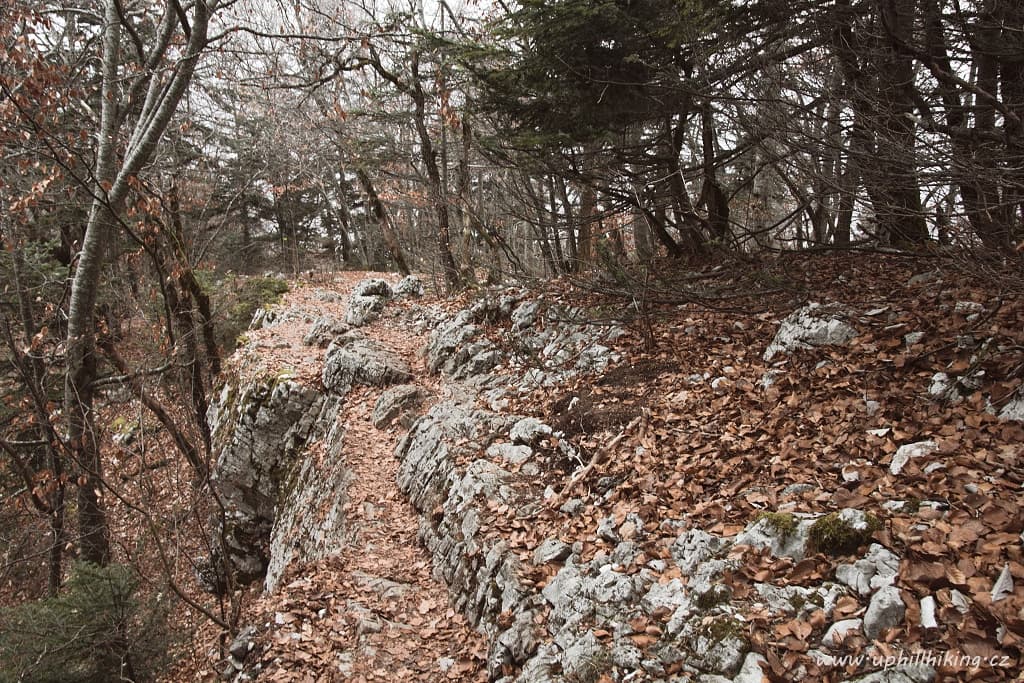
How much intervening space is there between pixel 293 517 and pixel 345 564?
125 inches

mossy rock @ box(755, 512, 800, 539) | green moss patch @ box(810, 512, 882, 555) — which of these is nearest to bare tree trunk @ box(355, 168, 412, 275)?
mossy rock @ box(755, 512, 800, 539)

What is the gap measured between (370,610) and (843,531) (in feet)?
13.5

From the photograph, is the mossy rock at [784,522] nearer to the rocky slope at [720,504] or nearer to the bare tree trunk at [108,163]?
the rocky slope at [720,504]

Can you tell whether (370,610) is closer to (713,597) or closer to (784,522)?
(713,597)

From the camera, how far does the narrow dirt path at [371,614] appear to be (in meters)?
4.46

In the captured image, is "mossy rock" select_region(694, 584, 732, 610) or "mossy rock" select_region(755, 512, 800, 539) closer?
"mossy rock" select_region(694, 584, 732, 610)

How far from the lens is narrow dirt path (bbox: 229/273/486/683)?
176 inches

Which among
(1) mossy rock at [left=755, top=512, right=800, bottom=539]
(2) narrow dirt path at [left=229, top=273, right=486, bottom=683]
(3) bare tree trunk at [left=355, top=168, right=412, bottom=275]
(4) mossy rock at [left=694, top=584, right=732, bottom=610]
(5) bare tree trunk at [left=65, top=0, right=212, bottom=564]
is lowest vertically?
(2) narrow dirt path at [left=229, top=273, right=486, bottom=683]

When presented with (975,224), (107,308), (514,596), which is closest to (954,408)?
(975,224)

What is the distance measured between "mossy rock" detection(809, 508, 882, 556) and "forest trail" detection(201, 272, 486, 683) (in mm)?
2658

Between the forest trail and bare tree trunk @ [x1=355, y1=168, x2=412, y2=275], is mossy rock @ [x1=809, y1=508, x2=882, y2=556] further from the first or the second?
bare tree trunk @ [x1=355, y1=168, x2=412, y2=275]

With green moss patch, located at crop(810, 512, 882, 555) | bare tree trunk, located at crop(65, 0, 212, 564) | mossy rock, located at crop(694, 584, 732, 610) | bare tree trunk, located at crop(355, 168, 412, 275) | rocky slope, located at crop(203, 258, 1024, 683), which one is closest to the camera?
rocky slope, located at crop(203, 258, 1024, 683)

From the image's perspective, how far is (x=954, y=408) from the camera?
3969 millimetres

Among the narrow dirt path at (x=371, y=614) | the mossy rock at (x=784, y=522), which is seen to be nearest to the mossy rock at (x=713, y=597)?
the mossy rock at (x=784, y=522)
